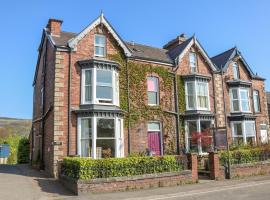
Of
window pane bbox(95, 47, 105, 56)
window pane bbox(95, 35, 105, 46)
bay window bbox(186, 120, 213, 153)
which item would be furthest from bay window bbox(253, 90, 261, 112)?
window pane bbox(95, 35, 105, 46)

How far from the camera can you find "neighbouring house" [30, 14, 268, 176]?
19500mm

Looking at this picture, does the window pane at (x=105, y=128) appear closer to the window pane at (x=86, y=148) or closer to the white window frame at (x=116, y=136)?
the white window frame at (x=116, y=136)

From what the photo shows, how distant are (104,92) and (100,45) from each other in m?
3.74

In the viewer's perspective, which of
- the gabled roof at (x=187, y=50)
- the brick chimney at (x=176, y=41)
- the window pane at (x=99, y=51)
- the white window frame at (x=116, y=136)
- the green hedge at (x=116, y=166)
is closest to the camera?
the green hedge at (x=116, y=166)

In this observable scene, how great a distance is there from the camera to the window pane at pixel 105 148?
19.6 m

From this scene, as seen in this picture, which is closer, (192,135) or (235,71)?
(192,135)

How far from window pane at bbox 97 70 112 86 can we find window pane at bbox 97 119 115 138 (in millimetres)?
2587

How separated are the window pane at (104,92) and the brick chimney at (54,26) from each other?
5753 mm

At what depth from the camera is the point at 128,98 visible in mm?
Answer: 21875

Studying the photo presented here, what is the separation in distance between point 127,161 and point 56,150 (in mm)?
5338

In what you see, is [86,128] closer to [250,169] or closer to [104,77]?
[104,77]

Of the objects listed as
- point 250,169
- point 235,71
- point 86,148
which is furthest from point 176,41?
point 86,148

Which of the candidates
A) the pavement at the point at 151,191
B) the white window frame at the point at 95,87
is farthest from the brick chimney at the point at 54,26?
the pavement at the point at 151,191

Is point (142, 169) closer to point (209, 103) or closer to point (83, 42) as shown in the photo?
point (83, 42)
